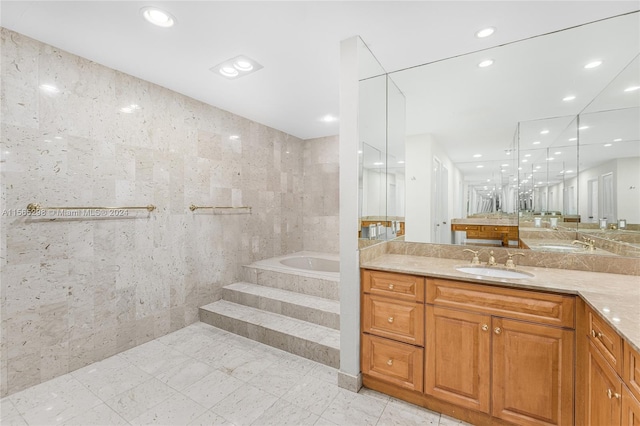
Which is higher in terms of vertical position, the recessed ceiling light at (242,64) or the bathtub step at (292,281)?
the recessed ceiling light at (242,64)

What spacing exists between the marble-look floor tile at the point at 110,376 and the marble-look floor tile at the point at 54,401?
47 mm

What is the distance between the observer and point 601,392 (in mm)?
1166

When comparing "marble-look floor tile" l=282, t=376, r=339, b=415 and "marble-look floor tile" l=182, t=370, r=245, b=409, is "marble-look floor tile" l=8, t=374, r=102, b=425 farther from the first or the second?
"marble-look floor tile" l=282, t=376, r=339, b=415

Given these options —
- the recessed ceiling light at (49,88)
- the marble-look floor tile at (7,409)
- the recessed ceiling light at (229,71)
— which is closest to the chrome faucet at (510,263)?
the recessed ceiling light at (229,71)

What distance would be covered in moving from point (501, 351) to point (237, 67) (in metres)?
2.81

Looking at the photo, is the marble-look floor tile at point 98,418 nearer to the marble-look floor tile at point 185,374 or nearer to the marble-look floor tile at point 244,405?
the marble-look floor tile at point 185,374

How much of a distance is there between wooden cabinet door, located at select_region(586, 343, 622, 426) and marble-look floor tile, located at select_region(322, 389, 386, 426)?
3.56 ft

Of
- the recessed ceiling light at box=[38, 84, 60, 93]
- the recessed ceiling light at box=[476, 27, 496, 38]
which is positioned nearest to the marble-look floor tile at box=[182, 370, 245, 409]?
the recessed ceiling light at box=[38, 84, 60, 93]

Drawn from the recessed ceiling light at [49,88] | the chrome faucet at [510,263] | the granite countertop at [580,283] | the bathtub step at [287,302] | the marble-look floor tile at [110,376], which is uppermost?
the recessed ceiling light at [49,88]

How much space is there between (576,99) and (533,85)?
305 mm

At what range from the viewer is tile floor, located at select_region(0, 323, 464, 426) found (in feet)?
5.61

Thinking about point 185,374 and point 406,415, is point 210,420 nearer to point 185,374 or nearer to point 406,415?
point 185,374

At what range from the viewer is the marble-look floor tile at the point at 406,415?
1.68 metres

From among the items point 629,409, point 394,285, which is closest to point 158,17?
point 394,285
